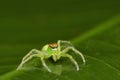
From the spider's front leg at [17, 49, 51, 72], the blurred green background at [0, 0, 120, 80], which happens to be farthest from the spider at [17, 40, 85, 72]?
the blurred green background at [0, 0, 120, 80]

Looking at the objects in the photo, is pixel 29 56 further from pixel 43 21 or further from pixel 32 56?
pixel 43 21

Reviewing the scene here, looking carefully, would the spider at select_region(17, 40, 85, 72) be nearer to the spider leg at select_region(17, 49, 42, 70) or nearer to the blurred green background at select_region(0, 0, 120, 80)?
the spider leg at select_region(17, 49, 42, 70)

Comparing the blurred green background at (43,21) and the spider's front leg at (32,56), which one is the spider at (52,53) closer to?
the spider's front leg at (32,56)

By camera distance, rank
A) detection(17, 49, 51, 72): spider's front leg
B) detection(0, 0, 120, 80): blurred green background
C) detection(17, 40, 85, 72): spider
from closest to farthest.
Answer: detection(17, 49, 51, 72): spider's front leg < detection(17, 40, 85, 72): spider < detection(0, 0, 120, 80): blurred green background

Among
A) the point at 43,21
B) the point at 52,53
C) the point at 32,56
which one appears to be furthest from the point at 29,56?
the point at 43,21

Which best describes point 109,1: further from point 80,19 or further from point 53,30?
point 53,30

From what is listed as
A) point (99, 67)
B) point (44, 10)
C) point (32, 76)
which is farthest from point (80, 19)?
point (32, 76)

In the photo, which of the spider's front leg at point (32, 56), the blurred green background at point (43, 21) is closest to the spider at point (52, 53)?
the spider's front leg at point (32, 56)

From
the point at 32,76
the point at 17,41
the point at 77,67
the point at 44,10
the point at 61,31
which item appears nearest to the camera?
the point at 32,76
